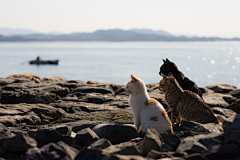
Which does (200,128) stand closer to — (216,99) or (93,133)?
(93,133)

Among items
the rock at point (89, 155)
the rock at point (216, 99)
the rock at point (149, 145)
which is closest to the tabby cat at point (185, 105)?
the rock at point (149, 145)

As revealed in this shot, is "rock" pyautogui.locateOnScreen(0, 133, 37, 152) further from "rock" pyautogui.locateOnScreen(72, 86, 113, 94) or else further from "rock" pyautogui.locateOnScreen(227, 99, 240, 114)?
"rock" pyautogui.locateOnScreen(227, 99, 240, 114)

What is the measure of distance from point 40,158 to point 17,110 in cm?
450

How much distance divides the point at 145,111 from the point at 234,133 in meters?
2.01

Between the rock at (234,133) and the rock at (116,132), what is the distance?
2.05 meters

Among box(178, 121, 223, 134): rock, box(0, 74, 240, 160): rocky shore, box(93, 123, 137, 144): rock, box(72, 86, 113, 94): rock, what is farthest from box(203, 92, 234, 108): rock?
box(93, 123, 137, 144): rock

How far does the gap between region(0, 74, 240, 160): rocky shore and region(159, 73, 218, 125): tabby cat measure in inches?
18.7

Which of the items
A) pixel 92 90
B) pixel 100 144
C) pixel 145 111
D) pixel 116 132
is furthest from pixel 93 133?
pixel 92 90

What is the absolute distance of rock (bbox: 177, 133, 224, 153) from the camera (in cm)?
400

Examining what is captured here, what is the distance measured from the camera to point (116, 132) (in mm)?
5238

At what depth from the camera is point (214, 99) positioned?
1039cm

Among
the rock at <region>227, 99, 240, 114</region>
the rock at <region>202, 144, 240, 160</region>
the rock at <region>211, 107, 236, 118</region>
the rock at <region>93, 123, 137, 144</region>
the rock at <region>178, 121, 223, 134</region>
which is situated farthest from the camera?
the rock at <region>227, 99, 240, 114</region>

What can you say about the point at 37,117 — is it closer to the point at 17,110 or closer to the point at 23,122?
the point at 23,122

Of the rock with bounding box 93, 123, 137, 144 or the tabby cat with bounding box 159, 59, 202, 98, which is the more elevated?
the tabby cat with bounding box 159, 59, 202, 98
